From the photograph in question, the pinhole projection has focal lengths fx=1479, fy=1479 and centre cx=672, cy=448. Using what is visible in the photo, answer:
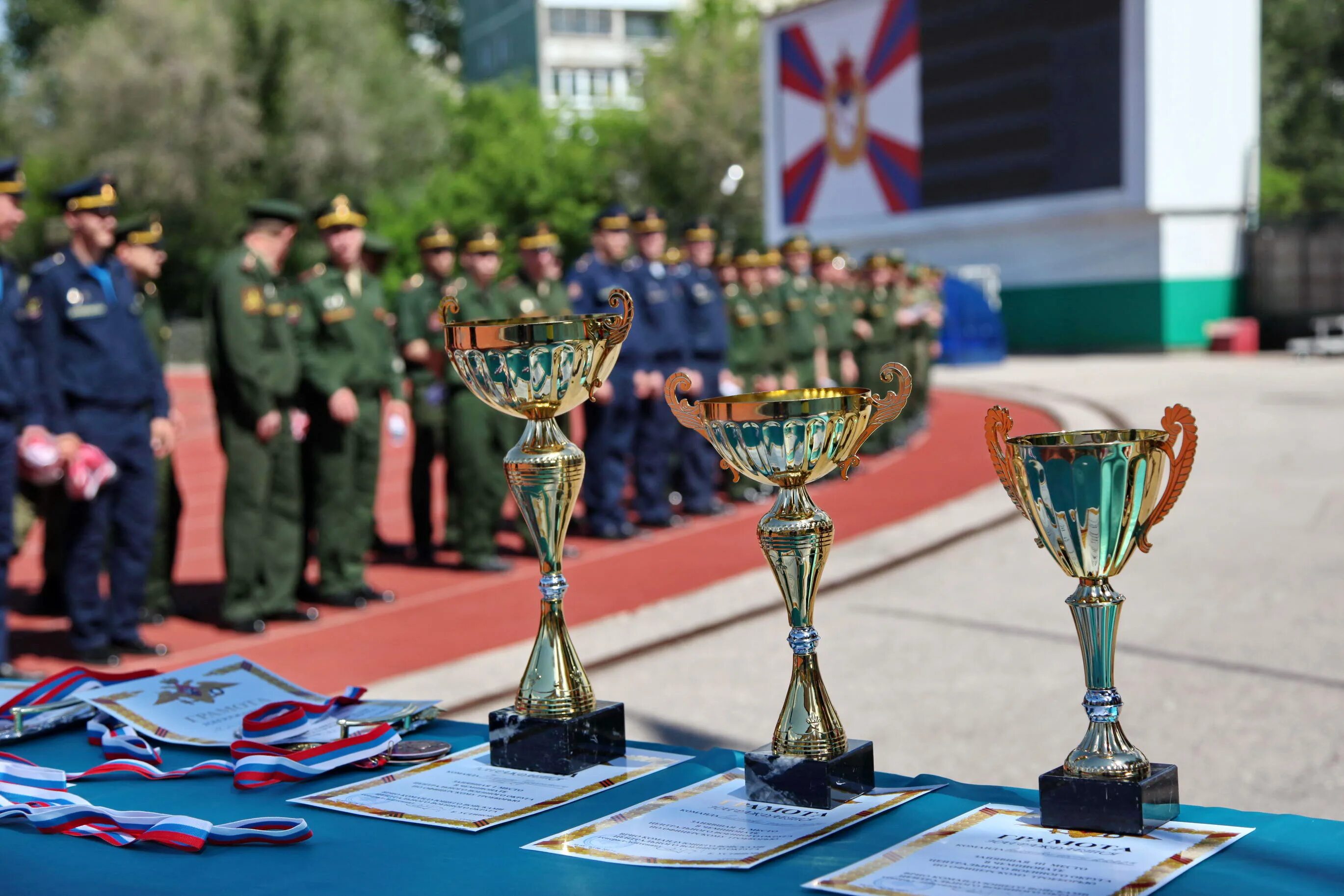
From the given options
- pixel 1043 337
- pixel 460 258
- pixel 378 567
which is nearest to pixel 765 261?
pixel 460 258

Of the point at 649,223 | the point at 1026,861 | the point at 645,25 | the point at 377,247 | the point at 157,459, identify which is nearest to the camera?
the point at 1026,861

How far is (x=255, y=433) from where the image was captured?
6727 mm

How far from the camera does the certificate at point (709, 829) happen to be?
6.06ft

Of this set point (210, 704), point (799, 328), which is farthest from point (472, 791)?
point (799, 328)

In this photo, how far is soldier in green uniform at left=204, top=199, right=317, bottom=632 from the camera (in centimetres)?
656

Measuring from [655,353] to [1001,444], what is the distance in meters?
7.50

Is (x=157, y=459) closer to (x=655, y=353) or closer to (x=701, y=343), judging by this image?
(x=655, y=353)


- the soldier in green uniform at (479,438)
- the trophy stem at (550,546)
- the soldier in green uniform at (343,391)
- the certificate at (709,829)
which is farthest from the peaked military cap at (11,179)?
the certificate at (709,829)

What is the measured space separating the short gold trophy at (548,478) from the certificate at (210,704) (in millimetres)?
354

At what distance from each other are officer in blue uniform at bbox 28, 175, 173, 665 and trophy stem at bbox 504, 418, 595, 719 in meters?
3.96

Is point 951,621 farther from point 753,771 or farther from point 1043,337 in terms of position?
point 1043,337

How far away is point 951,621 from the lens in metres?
6.57

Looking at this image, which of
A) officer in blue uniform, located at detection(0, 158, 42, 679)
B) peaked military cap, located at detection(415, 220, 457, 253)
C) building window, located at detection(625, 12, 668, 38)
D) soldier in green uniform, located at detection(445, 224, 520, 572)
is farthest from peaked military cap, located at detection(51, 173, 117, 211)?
building window, located at detection(625, 12, 668, 38)

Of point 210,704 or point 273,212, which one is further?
point 273,212
